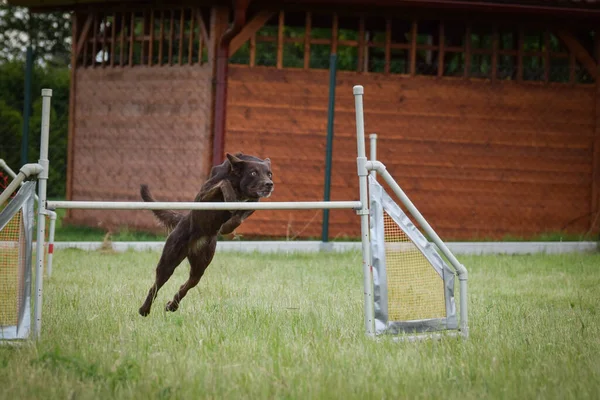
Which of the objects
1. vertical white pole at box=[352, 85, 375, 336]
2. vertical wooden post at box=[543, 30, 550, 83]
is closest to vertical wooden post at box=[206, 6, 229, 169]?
vertical wooden post at box=[543, 30, 550, 83]

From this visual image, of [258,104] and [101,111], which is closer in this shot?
[258,104]

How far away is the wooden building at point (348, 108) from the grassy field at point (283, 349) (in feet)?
19.0

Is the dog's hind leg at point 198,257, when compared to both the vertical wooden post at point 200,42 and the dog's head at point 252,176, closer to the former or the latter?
the dog's head at point 252,176

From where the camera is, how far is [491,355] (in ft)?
16.5

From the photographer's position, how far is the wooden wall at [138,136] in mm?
14352

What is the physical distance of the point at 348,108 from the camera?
14367 mm

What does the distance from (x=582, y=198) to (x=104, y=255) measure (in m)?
8.17

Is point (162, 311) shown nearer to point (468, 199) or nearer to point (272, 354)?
point (272, 354)

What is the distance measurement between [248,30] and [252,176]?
7992mm

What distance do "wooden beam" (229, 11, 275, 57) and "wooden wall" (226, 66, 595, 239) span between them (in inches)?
14.5

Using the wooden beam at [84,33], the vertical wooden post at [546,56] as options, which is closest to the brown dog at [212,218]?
the vertical wooden post at [546,56]

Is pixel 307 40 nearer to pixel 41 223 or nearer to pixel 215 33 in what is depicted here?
pixel 215 33

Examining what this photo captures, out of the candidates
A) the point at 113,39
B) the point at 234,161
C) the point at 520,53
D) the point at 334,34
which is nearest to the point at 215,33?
the point at 334,34

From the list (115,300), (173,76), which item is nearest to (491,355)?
(115,300)
